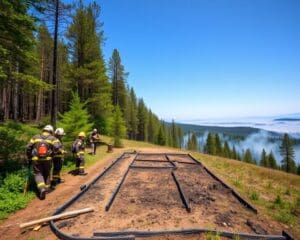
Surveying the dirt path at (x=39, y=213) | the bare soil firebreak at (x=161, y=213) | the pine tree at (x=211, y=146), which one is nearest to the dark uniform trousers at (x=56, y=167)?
the dirt path at (x=39, y=213)

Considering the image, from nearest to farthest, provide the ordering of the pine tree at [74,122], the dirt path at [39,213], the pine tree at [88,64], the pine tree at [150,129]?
the dirt path at [39,213] < the pine tree at [74,122] < the pine tree at [88,64] < the pine tree at [150,129]

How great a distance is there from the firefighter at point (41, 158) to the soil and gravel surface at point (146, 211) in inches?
18.6

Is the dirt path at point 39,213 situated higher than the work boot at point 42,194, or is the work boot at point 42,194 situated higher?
the work boot at point 42,194

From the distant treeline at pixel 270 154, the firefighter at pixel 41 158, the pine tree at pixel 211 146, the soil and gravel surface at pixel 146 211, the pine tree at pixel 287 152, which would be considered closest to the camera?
the soil and gravel surface at pixel 146 211

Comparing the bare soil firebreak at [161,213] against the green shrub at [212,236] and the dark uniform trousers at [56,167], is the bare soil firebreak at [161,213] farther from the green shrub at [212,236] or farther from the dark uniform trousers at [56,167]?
the dark uniform trousers at [56,167]

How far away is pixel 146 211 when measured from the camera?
5.29 m

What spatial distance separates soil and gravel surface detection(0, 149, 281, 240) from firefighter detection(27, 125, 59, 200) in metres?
0.47

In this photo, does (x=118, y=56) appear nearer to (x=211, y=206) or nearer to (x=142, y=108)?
(x=142, y=108)

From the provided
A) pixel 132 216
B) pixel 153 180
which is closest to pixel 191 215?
pixel 132 216

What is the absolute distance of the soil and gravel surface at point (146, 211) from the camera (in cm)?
445

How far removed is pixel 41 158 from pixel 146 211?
4.01 metres

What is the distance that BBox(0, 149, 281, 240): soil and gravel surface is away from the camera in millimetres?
4453

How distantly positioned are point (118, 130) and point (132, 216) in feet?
54.3

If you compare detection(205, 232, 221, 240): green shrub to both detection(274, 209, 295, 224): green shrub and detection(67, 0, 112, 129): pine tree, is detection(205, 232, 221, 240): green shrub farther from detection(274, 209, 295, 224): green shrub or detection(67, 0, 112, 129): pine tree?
detection(67, 0, 112, 129): pine tree
